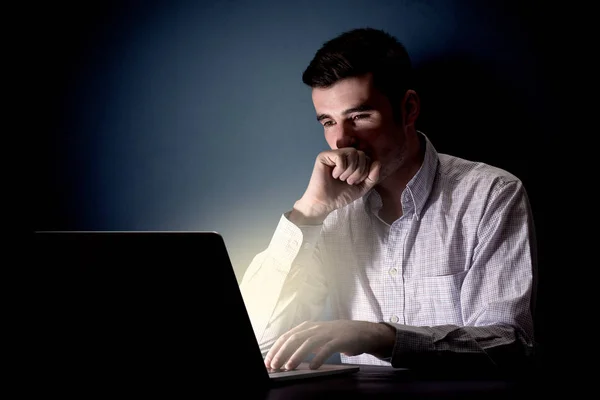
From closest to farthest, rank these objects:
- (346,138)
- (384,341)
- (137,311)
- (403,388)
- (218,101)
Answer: (137,311), (403,388), (384,341), (346,138), (218,101)

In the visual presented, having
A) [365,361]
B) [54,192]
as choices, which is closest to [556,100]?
[365,361]

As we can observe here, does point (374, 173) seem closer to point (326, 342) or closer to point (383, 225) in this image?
point (383, 225)

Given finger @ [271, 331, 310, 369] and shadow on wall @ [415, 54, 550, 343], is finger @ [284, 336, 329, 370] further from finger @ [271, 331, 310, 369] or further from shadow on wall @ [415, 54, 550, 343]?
shadow on wall @ [415, 54, 550, 343]

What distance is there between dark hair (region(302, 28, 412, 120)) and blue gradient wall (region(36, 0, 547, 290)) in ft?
0.45

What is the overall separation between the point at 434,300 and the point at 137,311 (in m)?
1.16

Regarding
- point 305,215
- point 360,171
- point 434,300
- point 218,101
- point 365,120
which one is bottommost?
point 434,300

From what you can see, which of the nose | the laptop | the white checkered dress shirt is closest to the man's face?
the nose

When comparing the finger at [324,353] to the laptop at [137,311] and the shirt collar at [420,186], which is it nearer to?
the laptop at [137,311]

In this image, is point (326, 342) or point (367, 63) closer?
point (326, 342)

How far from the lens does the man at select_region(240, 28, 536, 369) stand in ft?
5.47

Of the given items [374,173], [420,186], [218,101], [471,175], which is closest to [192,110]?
[218,101]

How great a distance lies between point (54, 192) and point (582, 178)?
5.85 feet

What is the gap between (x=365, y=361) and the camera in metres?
Result: 1.92

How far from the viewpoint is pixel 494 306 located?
4.98ft
